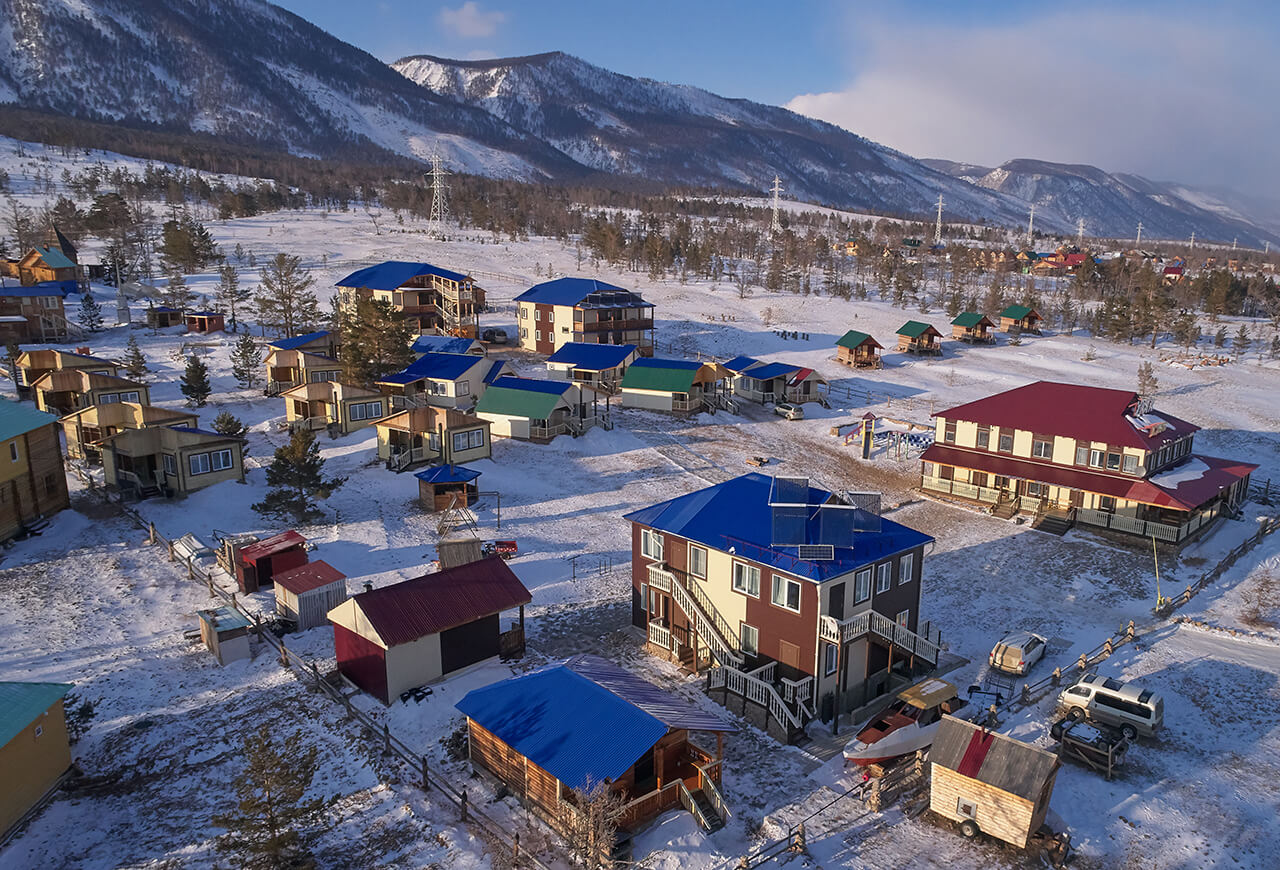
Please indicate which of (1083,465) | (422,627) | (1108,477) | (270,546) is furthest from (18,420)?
(1108,477)

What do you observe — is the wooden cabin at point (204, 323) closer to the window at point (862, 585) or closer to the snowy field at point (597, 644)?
the snowy field at point (597, 644)

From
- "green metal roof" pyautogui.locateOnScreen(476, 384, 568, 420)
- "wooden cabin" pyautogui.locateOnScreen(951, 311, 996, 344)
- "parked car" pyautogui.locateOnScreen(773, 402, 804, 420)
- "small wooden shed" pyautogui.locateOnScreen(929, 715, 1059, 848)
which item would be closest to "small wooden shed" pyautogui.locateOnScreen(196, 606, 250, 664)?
"small wooden shed" pyautogui.locateOnScreen(929, 715, 1059, 848)

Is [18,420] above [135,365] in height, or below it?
above

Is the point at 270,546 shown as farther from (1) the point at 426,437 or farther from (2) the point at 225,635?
(1) the point at 426,437

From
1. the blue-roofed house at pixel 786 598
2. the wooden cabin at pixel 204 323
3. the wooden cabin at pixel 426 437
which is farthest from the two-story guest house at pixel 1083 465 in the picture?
the wooden cabin at pixel 204 323

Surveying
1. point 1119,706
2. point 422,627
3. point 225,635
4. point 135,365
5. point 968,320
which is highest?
point 968,320

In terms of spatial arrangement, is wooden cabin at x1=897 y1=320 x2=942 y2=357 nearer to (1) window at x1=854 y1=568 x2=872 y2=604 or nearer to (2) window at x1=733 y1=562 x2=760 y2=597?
(1) window at x1=854 y1=568 x2=872 y2=604
